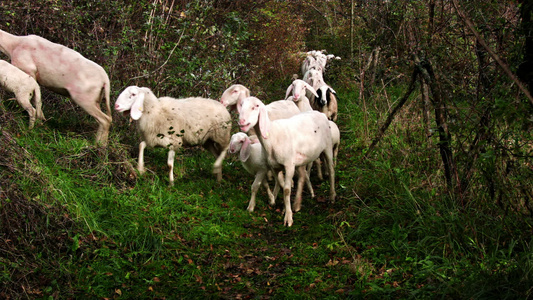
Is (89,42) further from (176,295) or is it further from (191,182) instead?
(176,295)

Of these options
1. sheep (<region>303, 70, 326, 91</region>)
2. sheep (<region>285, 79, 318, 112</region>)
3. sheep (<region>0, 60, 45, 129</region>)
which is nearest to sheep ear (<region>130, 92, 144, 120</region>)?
sheep (<region>0, 60, 45, 129</region>)

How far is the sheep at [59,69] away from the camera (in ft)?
22.7

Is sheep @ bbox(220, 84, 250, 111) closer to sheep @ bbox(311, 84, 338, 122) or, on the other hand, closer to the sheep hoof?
the sheep hoof

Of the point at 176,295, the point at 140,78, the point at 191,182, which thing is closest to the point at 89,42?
the point at 140,78

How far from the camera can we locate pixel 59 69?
6.99m

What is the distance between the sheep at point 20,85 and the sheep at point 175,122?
42.1 inches

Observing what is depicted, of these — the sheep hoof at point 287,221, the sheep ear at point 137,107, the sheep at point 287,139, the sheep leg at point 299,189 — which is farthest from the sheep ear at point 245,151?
the sheep ear at point 137,107

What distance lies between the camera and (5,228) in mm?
4281

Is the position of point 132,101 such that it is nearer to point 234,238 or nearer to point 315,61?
point 234,238

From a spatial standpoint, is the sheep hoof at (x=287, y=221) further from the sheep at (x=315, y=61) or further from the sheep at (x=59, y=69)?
the sheep at (x=315, y=61)

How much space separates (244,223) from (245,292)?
1682 millimetres

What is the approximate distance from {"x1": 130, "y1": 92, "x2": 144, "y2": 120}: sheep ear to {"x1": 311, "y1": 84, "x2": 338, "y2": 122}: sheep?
4278 mm

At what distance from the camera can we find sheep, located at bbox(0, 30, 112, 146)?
273 inches

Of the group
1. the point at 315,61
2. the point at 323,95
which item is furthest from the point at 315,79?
the point at 315,61
